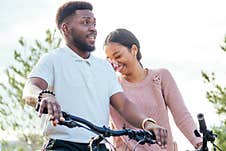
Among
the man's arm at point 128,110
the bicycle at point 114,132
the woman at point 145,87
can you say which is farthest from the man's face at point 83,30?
the bicycle at point 114,132

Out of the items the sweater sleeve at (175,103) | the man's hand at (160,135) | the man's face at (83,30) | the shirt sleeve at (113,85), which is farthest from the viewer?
the sweater sleeve at (175,103)

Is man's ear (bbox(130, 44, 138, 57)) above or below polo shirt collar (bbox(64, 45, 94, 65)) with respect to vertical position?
above

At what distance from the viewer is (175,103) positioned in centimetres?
596

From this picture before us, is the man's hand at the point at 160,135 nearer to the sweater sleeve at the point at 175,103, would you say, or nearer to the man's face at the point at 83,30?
the man's face at the point at 83,30

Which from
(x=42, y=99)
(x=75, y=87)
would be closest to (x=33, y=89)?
(x=75, y=87)

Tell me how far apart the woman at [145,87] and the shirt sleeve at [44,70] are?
3.21ft

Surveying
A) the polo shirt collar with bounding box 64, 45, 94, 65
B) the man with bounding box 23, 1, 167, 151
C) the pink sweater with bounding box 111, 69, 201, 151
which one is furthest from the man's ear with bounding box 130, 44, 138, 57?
the polo shirt collar with bounding box 64, 45, 94, 65

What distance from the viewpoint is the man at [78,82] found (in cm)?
484

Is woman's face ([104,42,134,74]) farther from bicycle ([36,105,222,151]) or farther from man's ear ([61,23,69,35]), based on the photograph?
bicycle ([36,105,222,151])

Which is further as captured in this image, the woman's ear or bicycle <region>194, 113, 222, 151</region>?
the woman's ear

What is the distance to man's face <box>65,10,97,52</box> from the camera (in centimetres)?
511

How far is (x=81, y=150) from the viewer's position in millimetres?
4836

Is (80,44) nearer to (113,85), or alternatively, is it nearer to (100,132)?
(113,85)

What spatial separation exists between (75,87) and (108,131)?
1.00m
